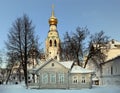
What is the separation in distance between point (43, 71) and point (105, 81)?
2008 cm

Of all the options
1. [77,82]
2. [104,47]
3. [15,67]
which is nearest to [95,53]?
[104,47]

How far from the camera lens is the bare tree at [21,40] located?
45625 millimetres

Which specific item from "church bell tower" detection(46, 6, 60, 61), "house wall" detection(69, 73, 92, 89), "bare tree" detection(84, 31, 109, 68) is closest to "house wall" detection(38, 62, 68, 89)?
"house wall" detection(69, 73, 92, 89)

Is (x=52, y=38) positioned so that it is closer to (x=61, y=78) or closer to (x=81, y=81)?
(x=61, y=78)

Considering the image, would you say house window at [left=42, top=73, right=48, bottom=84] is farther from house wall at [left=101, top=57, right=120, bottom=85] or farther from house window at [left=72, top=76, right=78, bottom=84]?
house wall at [left=101, top=57, right=120, bottom=85]

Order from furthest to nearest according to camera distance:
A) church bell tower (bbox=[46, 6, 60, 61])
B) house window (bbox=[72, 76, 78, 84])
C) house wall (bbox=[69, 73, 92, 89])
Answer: church bell tower (bbox=[46, 6, 60, 61])
house window (bbox=[72, 76, 78, 84])
house wall (bbox=[69, 73, 92, 89])

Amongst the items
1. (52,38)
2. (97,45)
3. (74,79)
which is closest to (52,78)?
(74,79)

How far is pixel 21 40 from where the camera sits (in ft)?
151

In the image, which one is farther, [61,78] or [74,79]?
[74,79]

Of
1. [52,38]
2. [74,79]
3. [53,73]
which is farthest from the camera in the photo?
[52,38]

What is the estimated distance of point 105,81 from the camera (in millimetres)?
61156

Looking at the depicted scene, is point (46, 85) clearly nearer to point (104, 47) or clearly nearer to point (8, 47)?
point (8, 47)

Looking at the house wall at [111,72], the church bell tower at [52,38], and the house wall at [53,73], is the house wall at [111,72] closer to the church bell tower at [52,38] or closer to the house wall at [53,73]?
the house wall at [53,73]

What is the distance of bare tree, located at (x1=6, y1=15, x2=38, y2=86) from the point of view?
150 feet
